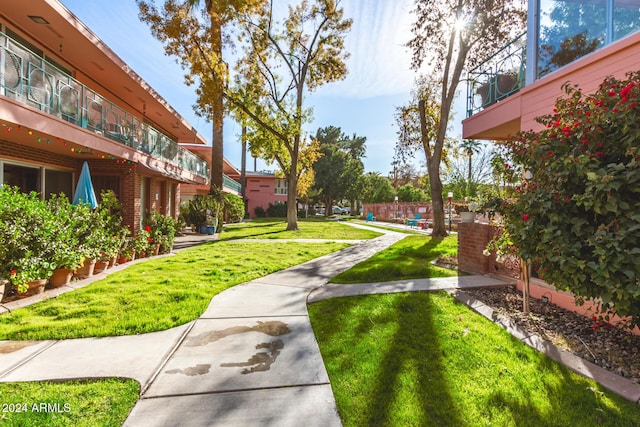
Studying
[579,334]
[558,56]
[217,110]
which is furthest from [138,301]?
[217,110]

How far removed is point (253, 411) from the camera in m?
2.45

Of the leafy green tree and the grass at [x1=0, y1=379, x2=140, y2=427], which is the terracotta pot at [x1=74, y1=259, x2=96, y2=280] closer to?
the grass at [x1=0, y1=379, x2=140, y2=427]

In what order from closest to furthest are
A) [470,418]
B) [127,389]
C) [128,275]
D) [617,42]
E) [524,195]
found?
[470,418] < [127,389] < [524,195] < [617,42] < [128,275]

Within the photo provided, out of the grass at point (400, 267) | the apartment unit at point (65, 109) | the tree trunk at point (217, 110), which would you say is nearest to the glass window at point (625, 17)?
the grass at point (400, 267)

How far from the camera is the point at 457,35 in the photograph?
12.9 metres

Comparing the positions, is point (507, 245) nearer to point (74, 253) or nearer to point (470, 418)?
point (470, 418)

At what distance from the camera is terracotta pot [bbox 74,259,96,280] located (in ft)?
22.3

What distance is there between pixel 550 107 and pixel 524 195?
3.05 meters

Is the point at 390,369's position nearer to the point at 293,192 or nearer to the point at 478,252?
the point at 478,252

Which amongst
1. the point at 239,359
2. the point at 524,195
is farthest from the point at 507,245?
the point at 239,359

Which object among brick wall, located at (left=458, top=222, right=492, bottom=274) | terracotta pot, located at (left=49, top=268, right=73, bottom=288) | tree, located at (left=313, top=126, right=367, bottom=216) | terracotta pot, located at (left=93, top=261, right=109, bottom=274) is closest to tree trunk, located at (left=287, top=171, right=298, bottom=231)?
terracotta pot, located at (left=93, top=261, right=109, bottom=274)

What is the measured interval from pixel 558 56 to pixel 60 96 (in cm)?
1022

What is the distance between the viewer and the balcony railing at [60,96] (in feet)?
20.2

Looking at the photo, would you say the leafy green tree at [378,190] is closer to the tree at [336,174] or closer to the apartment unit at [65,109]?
the tree at [336,174]
